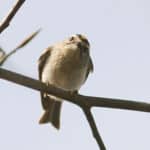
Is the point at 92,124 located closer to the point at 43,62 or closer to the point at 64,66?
the point at 64,66

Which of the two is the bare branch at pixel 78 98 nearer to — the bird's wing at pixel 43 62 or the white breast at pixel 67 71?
the white breast at pixel 67 71

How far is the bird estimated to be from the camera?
4.62 m

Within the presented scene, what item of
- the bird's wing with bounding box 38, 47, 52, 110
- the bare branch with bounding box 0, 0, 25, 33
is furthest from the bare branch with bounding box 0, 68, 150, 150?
the bird's wing with bounding box 38, 47, 52, 110

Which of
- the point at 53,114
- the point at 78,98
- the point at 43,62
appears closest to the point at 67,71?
the point at 43,62

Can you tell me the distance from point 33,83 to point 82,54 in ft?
8.13

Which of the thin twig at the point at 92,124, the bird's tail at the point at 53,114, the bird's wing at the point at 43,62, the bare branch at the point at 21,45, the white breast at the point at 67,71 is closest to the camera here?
the bare branch at the point at 21,45

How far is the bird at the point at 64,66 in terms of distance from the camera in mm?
4623

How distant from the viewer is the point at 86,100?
245 centimetres

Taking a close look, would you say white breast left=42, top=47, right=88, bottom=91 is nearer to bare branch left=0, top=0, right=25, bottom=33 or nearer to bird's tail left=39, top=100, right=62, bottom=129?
bird's tail left=39, top=100, right=62, bottom=129

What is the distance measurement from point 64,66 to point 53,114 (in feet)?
2.36

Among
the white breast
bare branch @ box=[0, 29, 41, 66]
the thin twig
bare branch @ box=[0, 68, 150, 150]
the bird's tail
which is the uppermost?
bare branch @ box=[0, 29, 41, 66]

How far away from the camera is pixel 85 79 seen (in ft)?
16.9

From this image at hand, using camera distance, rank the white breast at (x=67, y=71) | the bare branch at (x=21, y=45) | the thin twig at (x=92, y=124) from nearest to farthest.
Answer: the bare branch at (x=21, y=45) < the thin twig at (x=92, y=124) < the white breast at (x=67, y=71)

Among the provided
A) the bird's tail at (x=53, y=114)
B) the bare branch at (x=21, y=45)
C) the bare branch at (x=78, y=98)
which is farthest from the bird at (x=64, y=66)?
the bare branch at (x=21, y=45)
